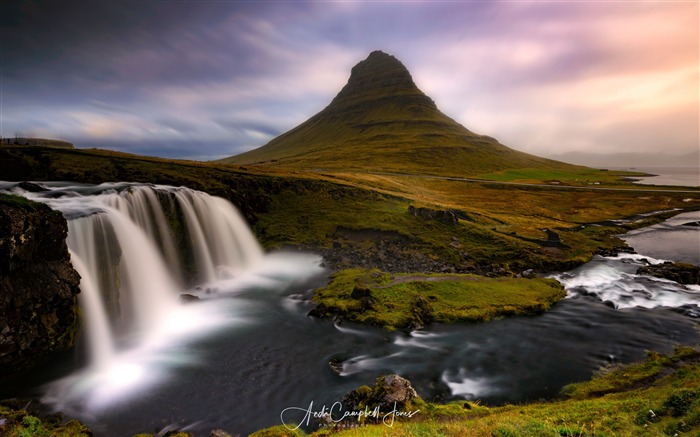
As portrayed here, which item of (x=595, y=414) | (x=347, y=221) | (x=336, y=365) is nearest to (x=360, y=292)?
(x=336, y=365)

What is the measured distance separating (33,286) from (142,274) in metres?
9.30

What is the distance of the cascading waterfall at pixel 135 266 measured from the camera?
62.1 ft

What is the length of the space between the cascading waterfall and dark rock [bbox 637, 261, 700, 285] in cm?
4117

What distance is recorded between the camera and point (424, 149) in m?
182

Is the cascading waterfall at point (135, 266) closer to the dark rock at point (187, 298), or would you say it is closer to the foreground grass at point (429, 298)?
the dark rock at point (187, 298)

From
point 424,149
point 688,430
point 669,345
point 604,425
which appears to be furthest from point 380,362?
point 424,149

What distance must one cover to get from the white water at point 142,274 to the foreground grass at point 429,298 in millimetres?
8061

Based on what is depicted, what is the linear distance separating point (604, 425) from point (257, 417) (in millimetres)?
13159

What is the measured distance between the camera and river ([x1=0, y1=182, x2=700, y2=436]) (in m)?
15.5

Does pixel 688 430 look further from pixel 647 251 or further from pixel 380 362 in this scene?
pixel 647 251

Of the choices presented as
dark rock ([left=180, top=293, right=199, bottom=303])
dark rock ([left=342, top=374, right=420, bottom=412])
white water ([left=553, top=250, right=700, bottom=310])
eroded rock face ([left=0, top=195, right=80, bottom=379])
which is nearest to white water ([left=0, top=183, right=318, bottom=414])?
dark rock ([left=180, top=293, right=199, bottom=303])

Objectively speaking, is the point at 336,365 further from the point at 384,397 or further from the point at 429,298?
the point at 429,298

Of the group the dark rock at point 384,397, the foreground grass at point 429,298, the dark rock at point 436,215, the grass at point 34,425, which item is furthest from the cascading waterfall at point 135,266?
the dark rock at point 436,215

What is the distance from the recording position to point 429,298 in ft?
83.8
